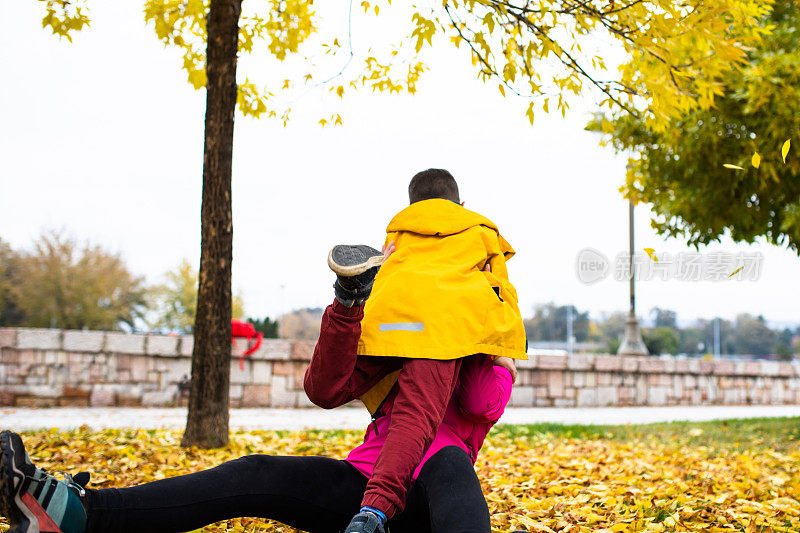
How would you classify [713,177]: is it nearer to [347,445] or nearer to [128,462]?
[347,445]

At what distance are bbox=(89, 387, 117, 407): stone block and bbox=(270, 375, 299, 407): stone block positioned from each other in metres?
2.35

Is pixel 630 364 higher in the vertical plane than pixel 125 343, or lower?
lower

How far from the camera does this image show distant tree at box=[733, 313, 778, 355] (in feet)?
196

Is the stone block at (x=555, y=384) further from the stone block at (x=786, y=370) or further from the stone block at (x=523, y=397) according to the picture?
the stone block at (x=786, y=370)

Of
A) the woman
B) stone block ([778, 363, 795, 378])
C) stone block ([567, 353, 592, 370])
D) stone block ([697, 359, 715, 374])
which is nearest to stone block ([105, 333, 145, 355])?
stone block ([567, 353, 592, 370])

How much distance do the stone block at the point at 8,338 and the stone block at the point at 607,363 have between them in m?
10.2

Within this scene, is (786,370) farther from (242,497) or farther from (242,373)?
(242,497)

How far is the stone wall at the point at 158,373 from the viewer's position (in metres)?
9.38

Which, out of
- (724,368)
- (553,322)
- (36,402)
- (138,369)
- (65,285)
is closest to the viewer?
(36,402)

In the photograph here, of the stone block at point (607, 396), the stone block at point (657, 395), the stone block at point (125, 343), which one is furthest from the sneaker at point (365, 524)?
the stone block at point (657, 395)

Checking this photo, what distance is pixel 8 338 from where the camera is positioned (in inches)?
366

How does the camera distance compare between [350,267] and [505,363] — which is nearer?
[350,267]

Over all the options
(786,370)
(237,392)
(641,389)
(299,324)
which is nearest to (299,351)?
(237,392)

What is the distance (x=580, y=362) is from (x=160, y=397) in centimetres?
785
